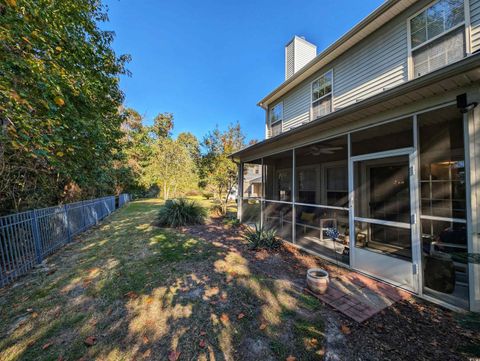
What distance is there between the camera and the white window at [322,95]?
7.03 metres

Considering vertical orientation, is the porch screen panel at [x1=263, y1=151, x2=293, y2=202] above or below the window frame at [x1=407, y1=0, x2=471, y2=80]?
below

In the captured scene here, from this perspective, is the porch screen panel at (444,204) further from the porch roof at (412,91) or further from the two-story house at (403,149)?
the porch roof at (412,91)

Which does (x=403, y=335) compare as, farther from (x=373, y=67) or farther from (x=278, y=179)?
(x=278, y=179)

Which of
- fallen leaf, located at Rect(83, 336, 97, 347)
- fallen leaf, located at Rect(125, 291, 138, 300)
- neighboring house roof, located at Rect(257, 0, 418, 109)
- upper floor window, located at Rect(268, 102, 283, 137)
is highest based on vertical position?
neighboring house roof, located at Rect(257, 0, 418, 109)

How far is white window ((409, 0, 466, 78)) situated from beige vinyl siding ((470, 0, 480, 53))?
0.13 m

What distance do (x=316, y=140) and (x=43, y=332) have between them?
599cm

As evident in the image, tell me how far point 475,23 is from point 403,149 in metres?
3.54

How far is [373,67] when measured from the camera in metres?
5.77

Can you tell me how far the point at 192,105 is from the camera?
72.1 ft

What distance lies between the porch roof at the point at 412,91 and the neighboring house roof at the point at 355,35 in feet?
12.0

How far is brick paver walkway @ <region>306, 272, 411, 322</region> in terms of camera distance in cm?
273

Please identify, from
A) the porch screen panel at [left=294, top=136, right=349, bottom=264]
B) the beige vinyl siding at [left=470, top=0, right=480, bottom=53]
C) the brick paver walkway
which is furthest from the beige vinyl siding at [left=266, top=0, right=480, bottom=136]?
the brick paver walkway

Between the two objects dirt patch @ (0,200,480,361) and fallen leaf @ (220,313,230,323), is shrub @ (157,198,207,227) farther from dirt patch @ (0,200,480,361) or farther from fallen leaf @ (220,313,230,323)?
fallen leaf @ (220,313,230,323)

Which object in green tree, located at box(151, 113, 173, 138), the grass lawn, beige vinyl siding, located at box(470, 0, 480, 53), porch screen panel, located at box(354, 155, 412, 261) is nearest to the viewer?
the grass lawn
